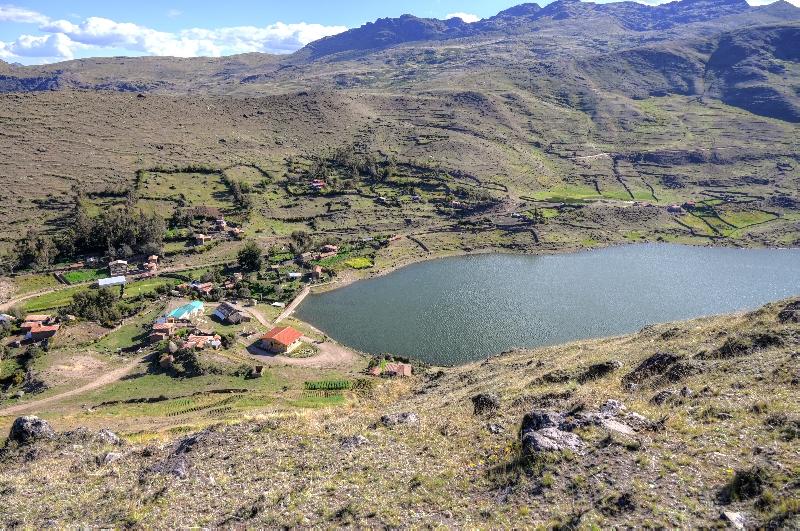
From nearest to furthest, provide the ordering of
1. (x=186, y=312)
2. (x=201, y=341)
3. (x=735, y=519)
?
(x=735, y=519)
(x=201, y=341)
(x=186, y=312)

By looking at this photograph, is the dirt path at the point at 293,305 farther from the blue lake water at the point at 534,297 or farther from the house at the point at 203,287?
the house at the point at 203,287

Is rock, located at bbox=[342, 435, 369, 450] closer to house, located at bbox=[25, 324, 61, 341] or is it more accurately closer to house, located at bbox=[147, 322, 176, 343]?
house, located at bbox=[147, 322, 176, 343]

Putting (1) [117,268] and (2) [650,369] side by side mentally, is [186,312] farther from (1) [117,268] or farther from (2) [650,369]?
(2) [650,369]

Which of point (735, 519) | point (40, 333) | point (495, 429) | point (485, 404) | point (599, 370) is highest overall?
point (735, 519)

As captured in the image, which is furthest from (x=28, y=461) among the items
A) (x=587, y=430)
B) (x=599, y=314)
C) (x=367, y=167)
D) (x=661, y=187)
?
(x=661, y=187)

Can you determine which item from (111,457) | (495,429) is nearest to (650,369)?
(495,429)

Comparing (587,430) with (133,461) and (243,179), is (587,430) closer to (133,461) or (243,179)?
(133,461)

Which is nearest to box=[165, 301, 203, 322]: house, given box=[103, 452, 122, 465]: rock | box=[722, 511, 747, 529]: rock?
box=[103, 452, 122, 465]: rock
